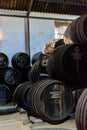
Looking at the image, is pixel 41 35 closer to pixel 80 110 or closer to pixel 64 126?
pixel 64 126

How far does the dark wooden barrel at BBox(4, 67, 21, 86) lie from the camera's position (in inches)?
268

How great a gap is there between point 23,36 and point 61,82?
14.7 ft

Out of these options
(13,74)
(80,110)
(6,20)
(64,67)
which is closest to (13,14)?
(6,20)

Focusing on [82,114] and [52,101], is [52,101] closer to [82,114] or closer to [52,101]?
[52,101]

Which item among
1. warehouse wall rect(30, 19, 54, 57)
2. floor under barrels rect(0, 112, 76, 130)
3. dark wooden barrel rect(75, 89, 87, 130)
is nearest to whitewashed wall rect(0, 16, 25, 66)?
warehouse wall rect(30, 19, 54, 57)

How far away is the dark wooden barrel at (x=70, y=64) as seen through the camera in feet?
12.0

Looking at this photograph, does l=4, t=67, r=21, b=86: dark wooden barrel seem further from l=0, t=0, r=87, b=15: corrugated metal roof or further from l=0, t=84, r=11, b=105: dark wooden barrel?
l=0, t=0, r=87, b=15: corrugated metal roof

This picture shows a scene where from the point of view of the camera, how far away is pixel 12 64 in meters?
7.19

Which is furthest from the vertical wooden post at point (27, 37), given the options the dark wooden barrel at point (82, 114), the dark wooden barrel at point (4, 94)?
the dark wooden barrel at point (82, 114)

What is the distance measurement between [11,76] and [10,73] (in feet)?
0.31

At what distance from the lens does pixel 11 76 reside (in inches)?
270

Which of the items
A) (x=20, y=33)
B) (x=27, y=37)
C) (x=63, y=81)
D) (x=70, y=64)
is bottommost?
(x=63, y=81)

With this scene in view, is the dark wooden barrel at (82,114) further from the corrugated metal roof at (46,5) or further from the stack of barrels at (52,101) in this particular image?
the corrugated metal roof at (46,5)

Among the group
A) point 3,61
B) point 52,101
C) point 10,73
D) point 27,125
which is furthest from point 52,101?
point 3,61
